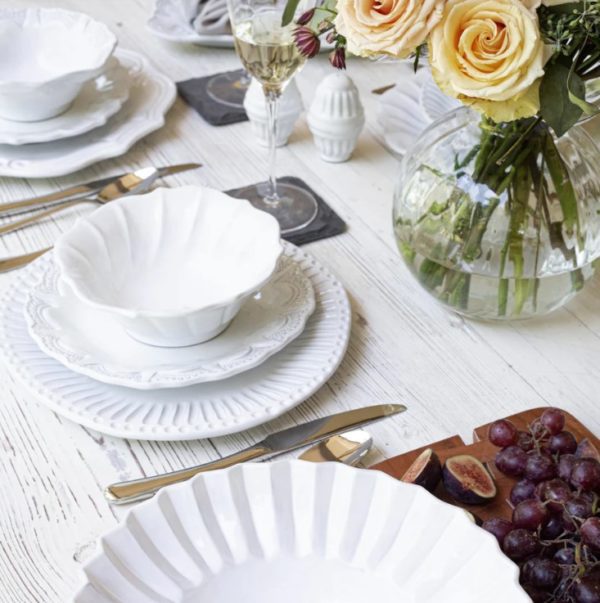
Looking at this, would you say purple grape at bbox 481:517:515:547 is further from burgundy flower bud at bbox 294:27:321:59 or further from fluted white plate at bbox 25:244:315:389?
burgundy flower bud at bbox 294:27:321:59

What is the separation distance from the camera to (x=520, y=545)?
0.59m

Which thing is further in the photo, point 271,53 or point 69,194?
point 69,194

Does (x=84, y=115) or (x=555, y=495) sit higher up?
(x=555, y=495)

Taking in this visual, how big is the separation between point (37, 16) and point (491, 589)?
107 cm

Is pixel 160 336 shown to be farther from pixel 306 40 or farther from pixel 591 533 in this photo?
pixel 591 533

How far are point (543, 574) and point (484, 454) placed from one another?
15 centimetres

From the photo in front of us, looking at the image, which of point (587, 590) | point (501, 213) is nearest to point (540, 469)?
point (587, 590)

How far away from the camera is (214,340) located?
83cm

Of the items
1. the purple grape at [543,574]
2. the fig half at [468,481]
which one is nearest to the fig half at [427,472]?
the fig half at [468,481]

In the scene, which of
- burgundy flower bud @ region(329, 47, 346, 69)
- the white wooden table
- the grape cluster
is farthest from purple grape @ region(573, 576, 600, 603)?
burgundy flower bud @ region(329, 47, 346, 69)

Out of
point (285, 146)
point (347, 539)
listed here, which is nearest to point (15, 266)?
point (285, 146)

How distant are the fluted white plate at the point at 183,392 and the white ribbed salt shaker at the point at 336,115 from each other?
0.35 meters

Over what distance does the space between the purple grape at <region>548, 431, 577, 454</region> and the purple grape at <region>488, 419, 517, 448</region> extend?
0.03 meters

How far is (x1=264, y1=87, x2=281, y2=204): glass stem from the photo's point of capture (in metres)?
1.04
